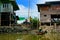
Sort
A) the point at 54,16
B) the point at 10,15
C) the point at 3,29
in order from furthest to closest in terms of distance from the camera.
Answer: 1. the point at 54,16
2. the point at 10,15
3. the point at 3,29

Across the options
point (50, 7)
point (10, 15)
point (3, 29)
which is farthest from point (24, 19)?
point (3, 29)

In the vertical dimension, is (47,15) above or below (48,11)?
below

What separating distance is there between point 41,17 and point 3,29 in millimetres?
9253

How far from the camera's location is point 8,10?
34.9 metres

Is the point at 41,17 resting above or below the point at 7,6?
below

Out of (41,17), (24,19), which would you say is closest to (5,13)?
(24,19)

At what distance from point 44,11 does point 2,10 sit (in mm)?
8022

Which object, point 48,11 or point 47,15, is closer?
point 47,15

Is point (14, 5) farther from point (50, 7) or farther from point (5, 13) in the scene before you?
point (50, 7)

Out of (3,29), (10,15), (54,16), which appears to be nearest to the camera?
(3,29)

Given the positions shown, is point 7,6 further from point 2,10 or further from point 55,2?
point 55,2

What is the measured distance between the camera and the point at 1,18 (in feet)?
116

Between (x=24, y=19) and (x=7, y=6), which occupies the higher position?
(x=7, y=6)

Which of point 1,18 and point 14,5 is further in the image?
point 14,5
